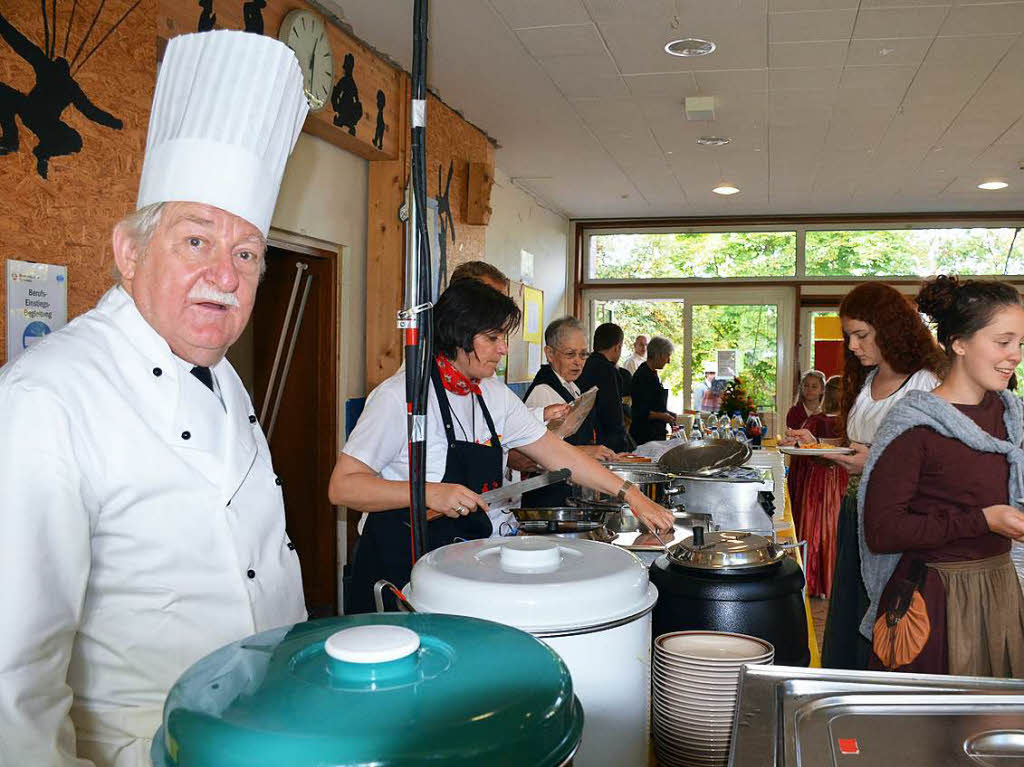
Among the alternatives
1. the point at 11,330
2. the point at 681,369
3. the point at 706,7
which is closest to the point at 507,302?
the point at 11,330

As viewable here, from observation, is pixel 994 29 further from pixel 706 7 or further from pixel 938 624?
pixel 938 624

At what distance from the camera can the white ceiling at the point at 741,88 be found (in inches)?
157

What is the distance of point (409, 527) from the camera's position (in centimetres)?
214

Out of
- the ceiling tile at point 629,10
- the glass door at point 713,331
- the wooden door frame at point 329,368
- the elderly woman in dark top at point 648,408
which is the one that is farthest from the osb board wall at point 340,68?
the glass door at point 713,331

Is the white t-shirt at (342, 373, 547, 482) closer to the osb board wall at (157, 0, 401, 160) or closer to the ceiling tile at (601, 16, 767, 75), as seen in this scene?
the osb board wall at (157, 0, 401, 160)

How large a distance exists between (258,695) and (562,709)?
214 millimetres

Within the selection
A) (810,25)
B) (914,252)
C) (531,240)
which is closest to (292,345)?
(810,25)

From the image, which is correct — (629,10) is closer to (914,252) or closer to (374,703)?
(374,703)

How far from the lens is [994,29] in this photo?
4.12 m

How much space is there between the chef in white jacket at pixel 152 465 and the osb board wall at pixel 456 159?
397cm

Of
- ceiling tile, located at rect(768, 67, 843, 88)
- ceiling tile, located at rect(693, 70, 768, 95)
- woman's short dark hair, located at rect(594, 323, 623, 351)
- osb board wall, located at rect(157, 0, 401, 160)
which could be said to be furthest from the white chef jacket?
woman's short dark hair, located at rect(594, 323, 623, 351)

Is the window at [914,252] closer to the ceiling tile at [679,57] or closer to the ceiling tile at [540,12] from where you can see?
the ceiling tile at [679,57]

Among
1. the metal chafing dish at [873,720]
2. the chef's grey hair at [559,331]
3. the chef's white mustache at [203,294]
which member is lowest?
the metal chafing dish at [873,720]

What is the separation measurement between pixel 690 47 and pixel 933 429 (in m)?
2.80
